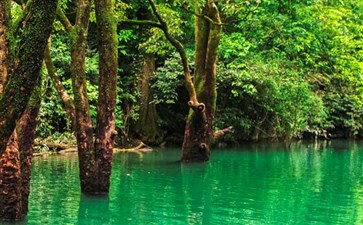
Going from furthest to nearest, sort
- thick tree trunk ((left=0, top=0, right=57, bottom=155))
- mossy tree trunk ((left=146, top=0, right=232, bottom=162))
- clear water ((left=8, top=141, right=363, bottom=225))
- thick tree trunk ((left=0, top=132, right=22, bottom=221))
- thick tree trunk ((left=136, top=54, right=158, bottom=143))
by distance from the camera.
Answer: thick tree trunk ((left=136, top=54, right=158, bottom=143))
mossy tree trunk ((left=146, top=0, right=232, bottom=162))
clear water ((left=8, top=141, right=363, bottom=225))
thick tree trunk ((left=0, top=132, right=22, bottom=221))
thick tree trunk ((left=0, top=0, right=57, bottom=155))

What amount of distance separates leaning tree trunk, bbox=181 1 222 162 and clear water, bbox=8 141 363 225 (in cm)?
67

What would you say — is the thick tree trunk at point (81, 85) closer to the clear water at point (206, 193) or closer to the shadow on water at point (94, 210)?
the shadow on water at point (94, 210)

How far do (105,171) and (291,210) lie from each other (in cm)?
388

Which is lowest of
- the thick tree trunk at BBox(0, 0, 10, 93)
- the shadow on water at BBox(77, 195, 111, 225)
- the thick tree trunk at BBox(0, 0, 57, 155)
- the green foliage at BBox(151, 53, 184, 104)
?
the shadow on water at BBox(77, 195, 111, 225)

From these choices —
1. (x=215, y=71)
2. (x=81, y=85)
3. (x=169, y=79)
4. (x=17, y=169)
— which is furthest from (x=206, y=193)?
(x=169, y=79)

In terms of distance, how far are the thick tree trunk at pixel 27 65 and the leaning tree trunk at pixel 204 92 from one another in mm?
14243

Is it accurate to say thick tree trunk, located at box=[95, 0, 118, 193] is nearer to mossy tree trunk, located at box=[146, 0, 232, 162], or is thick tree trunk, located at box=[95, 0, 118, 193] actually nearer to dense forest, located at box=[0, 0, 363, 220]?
dense forest, located at box=[0, 0, 363, 220]

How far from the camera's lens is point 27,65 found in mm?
4258

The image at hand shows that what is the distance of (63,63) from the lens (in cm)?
2314

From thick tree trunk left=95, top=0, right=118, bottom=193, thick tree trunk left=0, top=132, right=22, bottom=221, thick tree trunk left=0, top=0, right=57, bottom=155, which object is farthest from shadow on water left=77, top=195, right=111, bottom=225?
thick tree trunk left=0, top=0, right=57, bottom=155

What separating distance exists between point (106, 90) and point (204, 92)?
8.24 m

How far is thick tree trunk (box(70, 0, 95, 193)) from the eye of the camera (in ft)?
36.1

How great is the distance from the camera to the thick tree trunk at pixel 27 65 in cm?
425

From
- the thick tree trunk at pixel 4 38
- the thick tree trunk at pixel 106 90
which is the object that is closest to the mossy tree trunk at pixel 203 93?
the thick tree trunk at pixel 106 90
